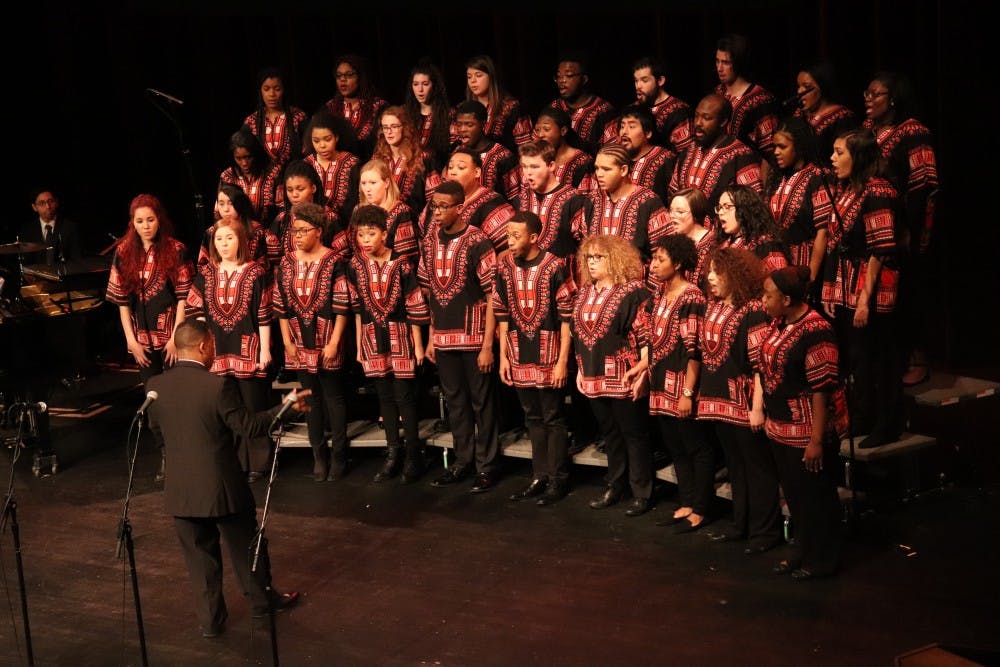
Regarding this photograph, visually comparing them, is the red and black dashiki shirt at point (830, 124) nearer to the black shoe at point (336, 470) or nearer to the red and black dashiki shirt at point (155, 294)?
the black shoe at point (336, 470)

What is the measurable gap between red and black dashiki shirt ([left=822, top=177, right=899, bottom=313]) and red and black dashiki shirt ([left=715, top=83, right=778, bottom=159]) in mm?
876

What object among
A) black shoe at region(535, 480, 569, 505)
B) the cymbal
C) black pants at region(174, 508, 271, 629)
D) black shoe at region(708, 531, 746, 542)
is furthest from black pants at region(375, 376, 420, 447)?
the cymbal

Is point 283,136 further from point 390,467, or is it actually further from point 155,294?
point 390,467

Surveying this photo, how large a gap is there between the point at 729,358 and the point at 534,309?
1.20 m

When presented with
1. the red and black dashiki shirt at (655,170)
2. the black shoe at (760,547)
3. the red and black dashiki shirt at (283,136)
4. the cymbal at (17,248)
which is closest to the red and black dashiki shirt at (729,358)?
the black shoe at (760,547)

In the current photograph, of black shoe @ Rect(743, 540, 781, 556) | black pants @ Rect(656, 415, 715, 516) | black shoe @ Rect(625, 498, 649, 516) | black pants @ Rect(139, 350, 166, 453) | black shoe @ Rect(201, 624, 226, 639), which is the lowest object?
black shoe @ Rect(201, 624, 226, 639)

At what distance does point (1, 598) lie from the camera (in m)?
6.12

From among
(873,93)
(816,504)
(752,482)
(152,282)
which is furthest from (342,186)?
(816,504)

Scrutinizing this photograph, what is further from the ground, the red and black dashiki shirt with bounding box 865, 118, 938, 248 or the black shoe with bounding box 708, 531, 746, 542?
the red and black dashiki shirt with bounding box 865, 118, 938, 248

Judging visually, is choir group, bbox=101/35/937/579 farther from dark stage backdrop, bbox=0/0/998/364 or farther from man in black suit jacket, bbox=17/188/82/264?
man in black suit jacket, bbox=17/188/82/264

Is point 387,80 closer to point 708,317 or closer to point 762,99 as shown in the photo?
point 762,99

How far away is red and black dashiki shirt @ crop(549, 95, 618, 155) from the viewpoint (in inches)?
306

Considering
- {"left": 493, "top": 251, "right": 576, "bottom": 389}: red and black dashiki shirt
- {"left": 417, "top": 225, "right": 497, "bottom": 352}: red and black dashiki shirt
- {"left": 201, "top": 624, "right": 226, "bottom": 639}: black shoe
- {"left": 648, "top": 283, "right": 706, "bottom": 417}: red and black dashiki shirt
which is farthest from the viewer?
{"left": 417, "top": 225, "right": 497, "bottom": 352}: red and black dashiki shirt

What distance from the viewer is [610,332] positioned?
6.35m
